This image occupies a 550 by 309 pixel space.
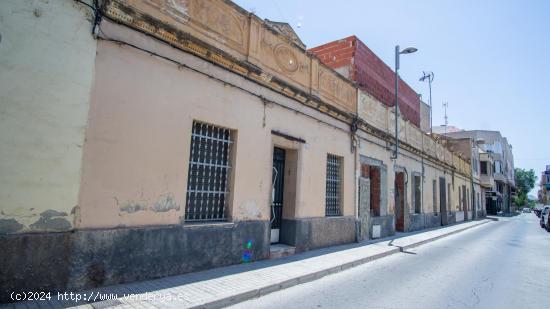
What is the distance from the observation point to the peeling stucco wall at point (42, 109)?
3756mm

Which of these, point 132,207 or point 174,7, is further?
point 174,7

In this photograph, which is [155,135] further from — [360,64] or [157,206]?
[360,64]

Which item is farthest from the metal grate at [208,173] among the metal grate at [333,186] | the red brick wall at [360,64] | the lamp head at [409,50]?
the lamp head at [409,50]

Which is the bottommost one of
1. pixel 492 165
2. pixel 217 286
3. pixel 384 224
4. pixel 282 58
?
pixel 217 286

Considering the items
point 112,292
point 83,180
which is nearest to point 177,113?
point 83,180

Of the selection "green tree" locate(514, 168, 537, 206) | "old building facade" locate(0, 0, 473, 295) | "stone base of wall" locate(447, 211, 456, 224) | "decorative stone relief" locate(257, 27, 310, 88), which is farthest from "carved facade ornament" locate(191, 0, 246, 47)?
"green tree" locate(514, 168, 537, 206)

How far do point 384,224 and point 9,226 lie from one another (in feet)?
39.5

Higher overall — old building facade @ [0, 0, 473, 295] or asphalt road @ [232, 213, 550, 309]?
old building facade @ [0, 0, 473, 295]

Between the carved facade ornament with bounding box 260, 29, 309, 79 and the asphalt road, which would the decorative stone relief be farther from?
the asphalt road

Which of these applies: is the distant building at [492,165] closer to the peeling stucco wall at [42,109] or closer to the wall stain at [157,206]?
the wall stain at [157,206]

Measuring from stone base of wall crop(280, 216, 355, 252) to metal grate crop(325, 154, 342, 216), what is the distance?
1.24 feet

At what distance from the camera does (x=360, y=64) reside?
42.5 ft

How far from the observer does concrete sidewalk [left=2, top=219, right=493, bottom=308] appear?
13.2ft

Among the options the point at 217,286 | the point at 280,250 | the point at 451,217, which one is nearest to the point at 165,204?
the point at 217,286
